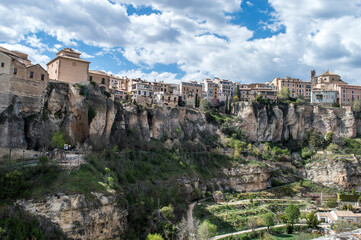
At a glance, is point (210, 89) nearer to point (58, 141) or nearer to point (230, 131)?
point (230, 131)

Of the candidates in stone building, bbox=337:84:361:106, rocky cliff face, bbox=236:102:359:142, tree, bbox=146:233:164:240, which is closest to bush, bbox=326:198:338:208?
rocky cliff face, bbox=236:102:359:142

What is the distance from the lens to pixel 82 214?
78.9ft

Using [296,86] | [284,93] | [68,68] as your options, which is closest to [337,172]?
[284,93]

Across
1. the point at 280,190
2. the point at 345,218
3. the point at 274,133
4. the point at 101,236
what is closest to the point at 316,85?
the point at 274,133

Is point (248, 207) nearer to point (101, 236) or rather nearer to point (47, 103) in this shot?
point (101, 236)

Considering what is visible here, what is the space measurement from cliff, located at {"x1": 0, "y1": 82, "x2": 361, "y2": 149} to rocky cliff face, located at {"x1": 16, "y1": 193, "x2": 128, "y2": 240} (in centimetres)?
885

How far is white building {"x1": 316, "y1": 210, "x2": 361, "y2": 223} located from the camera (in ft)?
118

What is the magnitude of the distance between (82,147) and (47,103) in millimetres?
5721

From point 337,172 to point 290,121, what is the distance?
593 inches

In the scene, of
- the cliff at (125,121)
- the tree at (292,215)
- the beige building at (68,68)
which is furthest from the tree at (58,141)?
the tree at (292,215)

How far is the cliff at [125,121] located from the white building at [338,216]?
23.0 m

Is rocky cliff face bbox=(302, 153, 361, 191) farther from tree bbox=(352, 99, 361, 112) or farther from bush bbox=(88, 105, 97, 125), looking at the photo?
bush bbox=(88, 105, 97, 125)

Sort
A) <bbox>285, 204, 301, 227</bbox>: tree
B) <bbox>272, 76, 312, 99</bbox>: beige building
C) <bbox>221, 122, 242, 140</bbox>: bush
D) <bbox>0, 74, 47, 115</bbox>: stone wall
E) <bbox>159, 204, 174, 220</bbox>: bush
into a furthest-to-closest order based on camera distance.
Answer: <bbox>272, 76, 312, 99</bbox>: beige building
<bbox>221, 122, 242, 140</bbox>: bush
<bbox>285, 204, 301, 227</bbox>: tree
<bbox>159, 204, 174, 220</bbox>: bush
<bbox>0, 74, 47, 115</bbox>: stone wall

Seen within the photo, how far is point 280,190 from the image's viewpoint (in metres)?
46.8
